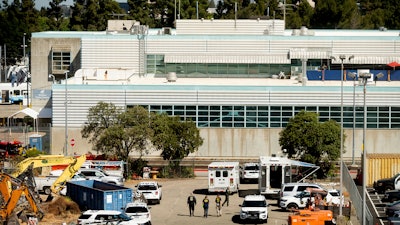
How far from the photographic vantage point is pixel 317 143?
7719 centimetres

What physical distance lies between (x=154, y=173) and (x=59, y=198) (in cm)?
1725

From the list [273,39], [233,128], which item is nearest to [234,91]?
[233,128]

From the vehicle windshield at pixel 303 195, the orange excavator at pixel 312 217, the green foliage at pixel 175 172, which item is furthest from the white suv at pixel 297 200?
the green foliage at pixel 175 172

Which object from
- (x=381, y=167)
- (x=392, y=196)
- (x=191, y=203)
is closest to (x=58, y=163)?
(x=191, y=203)

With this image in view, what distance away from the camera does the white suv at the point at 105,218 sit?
54.3 meters

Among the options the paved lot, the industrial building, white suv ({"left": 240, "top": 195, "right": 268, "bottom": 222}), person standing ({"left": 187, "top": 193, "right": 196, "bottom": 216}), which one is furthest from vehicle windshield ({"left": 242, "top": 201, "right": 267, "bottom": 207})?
the industrial building

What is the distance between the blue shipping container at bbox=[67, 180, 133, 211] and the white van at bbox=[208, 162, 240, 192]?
23.0 ft

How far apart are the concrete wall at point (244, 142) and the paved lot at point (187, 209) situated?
12.4m

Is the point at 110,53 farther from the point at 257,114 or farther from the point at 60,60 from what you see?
the point at 257,114

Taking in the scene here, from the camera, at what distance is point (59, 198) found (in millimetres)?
62438

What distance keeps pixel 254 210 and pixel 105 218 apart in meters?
8.23

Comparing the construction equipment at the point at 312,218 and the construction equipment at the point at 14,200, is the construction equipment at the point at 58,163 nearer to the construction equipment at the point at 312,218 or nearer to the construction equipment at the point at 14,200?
the construction equipment at the point at 14,200

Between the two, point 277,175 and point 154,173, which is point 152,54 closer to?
point 154,173

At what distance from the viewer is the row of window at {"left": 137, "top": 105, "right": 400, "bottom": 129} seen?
3469 inches
